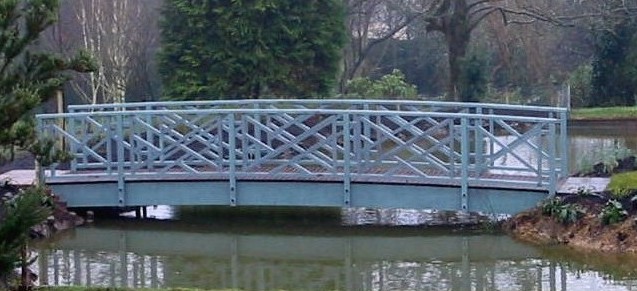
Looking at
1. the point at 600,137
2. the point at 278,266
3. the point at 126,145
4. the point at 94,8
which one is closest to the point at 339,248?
the point at 278,266

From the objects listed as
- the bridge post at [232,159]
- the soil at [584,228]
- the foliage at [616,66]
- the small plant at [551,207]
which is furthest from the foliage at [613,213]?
the foliage at [616,66]

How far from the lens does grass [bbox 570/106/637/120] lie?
24859 mm

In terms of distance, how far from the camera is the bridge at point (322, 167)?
471 inches

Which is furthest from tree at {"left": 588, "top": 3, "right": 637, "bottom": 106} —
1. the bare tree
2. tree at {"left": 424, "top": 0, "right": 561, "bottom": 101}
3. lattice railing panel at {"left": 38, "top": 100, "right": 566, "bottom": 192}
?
lattice railing panel at {"left": 38, "top": 100, "right": 566, "bottom": 192}

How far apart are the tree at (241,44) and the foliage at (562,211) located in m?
9.45

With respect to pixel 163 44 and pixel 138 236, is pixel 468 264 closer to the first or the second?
pixel 138 236

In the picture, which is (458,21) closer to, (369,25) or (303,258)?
(369,25)

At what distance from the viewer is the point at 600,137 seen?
70.3 feet

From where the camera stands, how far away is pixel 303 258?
10984 millimetres

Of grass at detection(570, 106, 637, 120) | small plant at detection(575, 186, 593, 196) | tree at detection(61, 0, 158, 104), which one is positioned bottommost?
small plant at detection(575, 186, 593, 196)

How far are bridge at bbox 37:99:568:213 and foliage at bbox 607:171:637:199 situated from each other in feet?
1.93

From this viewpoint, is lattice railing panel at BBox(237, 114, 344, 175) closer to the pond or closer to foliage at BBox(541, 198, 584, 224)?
the pond

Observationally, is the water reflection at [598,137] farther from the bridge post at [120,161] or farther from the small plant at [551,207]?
the bridge post at [120,161]

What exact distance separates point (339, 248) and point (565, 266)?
254 centimetres
